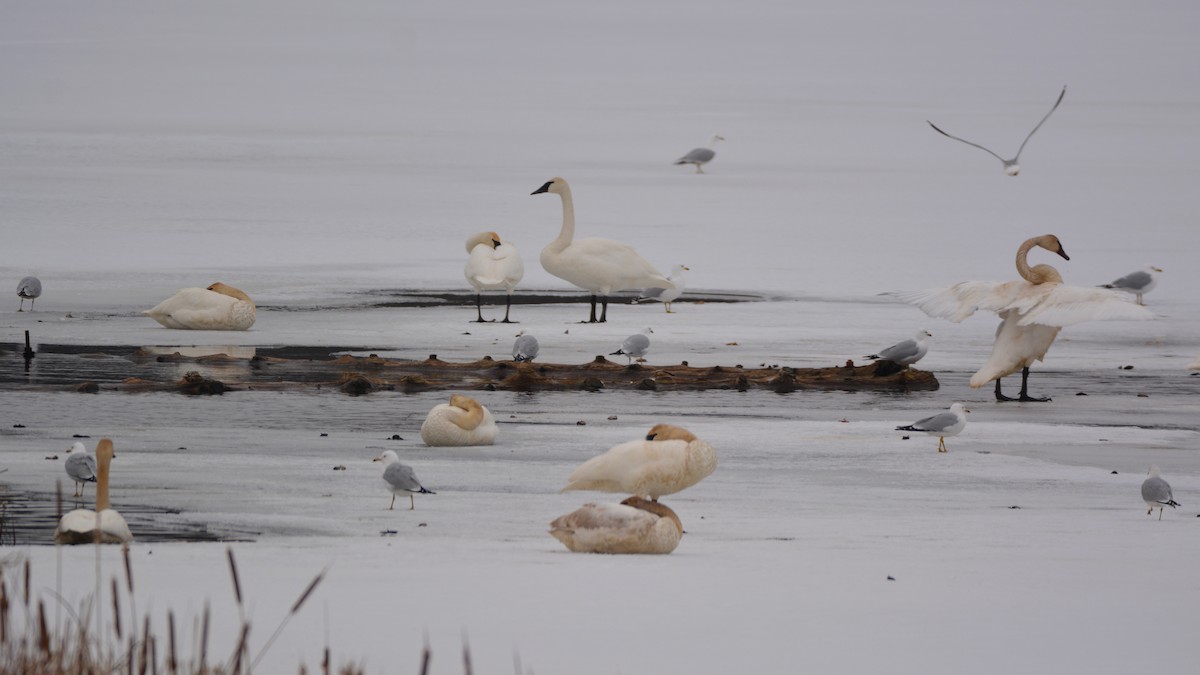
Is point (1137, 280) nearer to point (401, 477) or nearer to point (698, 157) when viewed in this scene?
point (401, 477)

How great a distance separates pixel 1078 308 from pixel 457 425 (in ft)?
16.3

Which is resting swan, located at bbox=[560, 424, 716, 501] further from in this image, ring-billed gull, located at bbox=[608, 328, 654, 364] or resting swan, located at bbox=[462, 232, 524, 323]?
resting swan, located at bbox=[462, 232, 524, 323]

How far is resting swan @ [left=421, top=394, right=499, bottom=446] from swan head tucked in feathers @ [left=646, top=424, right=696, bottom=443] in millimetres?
2136

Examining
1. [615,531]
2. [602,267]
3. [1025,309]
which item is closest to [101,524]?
[615,531]

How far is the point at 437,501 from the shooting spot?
8.09 meters

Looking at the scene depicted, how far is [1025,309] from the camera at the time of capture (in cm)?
1260

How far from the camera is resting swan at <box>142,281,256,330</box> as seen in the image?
14.9 metres

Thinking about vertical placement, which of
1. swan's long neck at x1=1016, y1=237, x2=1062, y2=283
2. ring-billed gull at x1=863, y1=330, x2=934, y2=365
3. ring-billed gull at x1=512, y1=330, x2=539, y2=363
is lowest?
ring-billed gull at x1=512, y1=330, x2=539, y2=363

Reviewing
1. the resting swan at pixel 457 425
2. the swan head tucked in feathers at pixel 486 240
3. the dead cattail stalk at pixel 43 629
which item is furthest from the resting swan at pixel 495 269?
Result: the dead cattail stalk at pixel 43 629

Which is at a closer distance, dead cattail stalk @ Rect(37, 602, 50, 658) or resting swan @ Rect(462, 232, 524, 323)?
Answer: dead cattail stalk @ Rect(37, 602, 50, 658)

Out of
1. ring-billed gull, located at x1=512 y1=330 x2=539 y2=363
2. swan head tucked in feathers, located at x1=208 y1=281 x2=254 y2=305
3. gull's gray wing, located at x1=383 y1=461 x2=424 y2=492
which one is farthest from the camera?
swan head tucked in feathers, located at x1=208 y1=281 x2=254 y2=305

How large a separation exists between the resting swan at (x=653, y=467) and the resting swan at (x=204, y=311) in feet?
26.6

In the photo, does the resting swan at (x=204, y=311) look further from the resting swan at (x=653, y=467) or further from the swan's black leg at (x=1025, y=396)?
the resting swan at (x=653, y=467)

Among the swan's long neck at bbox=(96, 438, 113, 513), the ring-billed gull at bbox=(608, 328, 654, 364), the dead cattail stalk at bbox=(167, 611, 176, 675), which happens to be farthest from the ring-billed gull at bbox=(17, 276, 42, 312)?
the dead cattail stalk at bbox=(167, 611, 176, 675)
